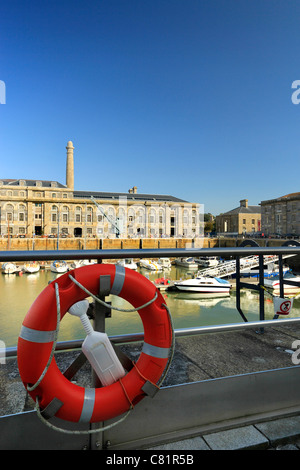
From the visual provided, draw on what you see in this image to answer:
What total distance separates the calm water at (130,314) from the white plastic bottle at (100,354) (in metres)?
8.30

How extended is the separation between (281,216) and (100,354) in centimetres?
6051

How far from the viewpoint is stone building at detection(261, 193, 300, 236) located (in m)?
52.9

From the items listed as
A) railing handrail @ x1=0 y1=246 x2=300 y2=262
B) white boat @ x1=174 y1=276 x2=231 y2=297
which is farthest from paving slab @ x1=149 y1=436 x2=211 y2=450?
white boat @ x1=174 y1=276 x2=231 y2=297

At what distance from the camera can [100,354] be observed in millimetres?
1273

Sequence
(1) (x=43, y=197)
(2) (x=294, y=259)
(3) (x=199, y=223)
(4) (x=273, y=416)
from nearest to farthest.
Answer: (4) (x=273, y=416)
(2) (x=294, y=259)
(1) (x=43, y=197)
(3) (x=199, y=223)

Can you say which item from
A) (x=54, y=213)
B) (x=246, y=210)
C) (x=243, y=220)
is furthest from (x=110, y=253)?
(x=246, y=210)

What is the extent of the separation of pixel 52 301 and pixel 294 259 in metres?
35.6

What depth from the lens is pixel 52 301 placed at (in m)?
1.15

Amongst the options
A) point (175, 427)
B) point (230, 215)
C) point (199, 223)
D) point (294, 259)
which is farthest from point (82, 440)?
point (230, 215)

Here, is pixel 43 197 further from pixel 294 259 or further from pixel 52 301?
pixel 52 301

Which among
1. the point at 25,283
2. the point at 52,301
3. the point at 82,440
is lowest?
the point at 25,283

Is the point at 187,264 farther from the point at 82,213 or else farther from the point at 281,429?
the point at 281,429

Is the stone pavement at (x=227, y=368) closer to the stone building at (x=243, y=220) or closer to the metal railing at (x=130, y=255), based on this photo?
the metal railing at (x=130, y=255)

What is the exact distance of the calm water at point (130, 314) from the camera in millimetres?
12594
